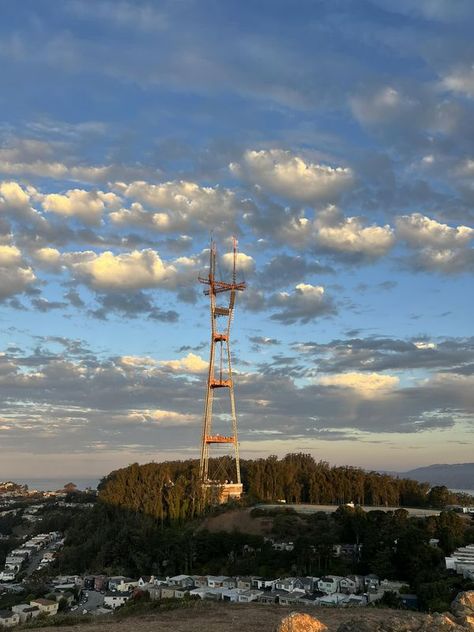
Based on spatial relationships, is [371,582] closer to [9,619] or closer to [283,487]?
[9,619]

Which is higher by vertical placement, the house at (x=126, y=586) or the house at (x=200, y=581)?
the house at (x=200, y=581)

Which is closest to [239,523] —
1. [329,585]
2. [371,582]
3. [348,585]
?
[329,585]

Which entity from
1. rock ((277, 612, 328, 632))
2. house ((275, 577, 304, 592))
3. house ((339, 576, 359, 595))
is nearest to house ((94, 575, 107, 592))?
house ((275, 577, 304, 592))

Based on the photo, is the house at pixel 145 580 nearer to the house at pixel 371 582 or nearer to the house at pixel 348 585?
the house at pixel 348 585

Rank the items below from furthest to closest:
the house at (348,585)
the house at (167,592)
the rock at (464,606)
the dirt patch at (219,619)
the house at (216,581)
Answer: the house at (216,581)
the house at (167,592)
the house at (348,585)
the dirt patch at (219,619)
the rock at (464,606)

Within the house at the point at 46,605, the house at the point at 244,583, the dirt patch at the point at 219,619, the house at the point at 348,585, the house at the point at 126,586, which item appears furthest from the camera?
the house at the point at 126,586

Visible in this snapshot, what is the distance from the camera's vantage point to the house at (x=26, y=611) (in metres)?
32.5

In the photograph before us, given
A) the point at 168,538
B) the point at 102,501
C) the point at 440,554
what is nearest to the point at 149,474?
the point at 102,501

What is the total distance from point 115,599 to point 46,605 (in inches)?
169

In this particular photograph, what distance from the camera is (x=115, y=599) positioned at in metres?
33.8

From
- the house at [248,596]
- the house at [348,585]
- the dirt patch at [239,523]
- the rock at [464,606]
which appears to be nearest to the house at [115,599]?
the house at [248,596]

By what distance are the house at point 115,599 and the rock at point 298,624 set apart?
24539 mm

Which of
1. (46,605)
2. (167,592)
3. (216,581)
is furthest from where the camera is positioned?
(46,605)

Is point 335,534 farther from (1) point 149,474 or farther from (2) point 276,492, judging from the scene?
(1) point 149,474
